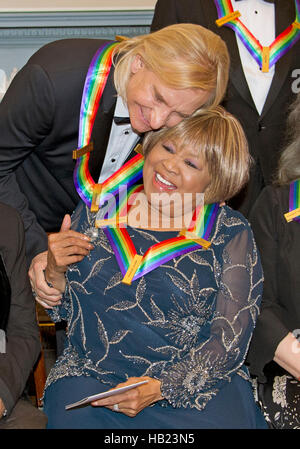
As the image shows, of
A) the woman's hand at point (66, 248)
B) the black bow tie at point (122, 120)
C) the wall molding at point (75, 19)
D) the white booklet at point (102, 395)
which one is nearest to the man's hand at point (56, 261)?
the woman's hand at point (66, 248)

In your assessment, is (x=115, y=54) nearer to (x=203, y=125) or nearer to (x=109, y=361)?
(x=203, y=125)

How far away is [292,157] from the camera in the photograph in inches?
99.5

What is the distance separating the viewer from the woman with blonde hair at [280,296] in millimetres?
2348

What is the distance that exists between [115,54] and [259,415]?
1312mm

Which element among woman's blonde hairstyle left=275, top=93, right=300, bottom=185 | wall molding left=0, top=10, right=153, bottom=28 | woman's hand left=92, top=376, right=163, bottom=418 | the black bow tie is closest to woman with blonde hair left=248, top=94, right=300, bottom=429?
woman's blonde hairstyle left=275, top=93, right=300, bottom=185

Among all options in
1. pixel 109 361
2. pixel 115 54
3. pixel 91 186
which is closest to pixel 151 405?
pixel 109 361

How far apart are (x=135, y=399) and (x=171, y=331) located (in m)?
0.28

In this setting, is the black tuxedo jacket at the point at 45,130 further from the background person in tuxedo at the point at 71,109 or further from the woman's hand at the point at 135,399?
the woman's hand at the point at 135,399

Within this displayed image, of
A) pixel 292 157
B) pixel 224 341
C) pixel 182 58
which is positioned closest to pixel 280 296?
pixel 224 341

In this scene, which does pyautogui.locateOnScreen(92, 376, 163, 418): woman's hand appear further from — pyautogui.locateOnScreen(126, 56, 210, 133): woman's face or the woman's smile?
pyautogui.locateOnScreen(126, 56, 210, 133): woman's face

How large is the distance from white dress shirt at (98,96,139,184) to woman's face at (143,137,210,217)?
0.34ft

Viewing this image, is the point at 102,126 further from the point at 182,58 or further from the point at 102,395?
the point at 102,395

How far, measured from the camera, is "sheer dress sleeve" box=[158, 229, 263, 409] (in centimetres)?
221

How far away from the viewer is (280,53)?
9.18ft
